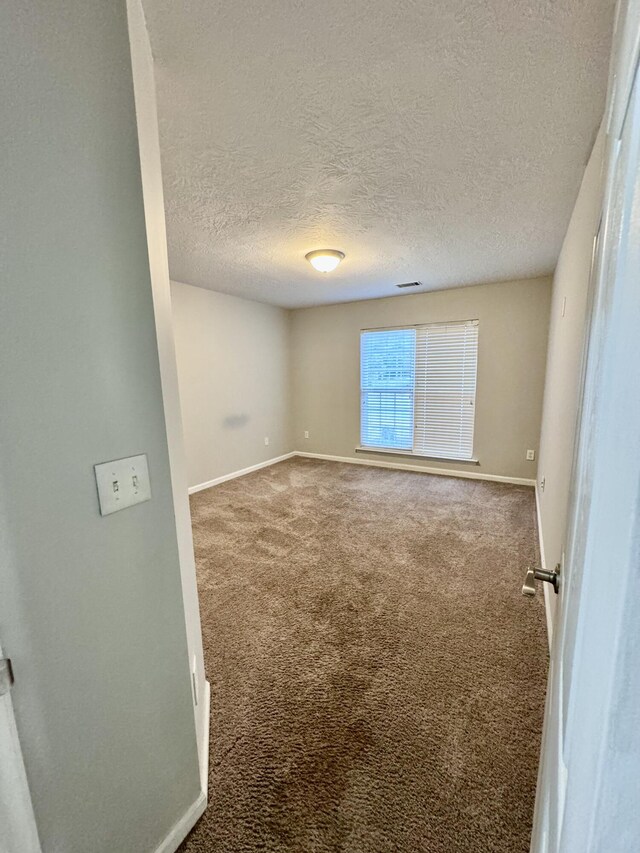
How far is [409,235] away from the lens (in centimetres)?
251

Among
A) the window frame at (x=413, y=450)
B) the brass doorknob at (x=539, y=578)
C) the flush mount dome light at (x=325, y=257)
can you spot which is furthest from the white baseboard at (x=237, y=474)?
the brass doorknob at (x=539, y=578)

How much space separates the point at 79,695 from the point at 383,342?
4.50 metres

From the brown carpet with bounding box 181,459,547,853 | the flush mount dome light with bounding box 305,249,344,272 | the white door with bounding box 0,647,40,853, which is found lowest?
the brown carpet with bounding box 181,459,547,853

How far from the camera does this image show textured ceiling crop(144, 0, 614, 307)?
101 centimetres

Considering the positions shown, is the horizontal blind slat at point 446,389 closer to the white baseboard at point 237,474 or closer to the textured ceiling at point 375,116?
the textured ceiling at point 375,116

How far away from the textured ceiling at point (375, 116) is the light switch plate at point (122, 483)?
1.26 metres

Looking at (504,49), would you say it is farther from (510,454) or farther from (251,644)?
(510,454)

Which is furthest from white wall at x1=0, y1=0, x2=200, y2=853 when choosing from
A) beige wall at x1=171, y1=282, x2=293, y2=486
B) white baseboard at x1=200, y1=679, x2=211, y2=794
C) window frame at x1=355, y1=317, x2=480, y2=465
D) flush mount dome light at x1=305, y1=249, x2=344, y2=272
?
window frame at x1=355, y1=317, x2=480, y2=465

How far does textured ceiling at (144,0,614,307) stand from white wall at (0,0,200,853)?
0.48m

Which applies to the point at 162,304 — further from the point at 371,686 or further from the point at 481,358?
the point at 481,358

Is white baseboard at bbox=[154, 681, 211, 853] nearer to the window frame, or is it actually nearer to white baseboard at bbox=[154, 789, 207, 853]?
white baseboard at bbox=[154, 789, 207, 853]

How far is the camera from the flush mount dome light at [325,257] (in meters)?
2.73

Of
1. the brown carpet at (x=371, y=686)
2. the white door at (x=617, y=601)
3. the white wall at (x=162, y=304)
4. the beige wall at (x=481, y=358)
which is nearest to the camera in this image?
the white door at (x=617, y=601)

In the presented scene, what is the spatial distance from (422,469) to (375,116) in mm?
3883
